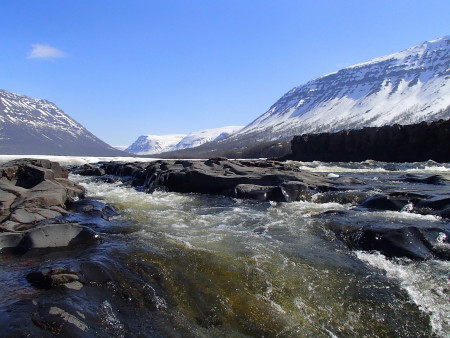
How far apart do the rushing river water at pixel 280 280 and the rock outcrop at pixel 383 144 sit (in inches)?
1765

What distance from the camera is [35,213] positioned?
884cm

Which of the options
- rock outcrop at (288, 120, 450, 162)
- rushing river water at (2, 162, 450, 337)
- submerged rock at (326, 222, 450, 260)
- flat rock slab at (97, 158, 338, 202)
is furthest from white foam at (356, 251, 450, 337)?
rock outcrop at (288, 120, 450, 162)

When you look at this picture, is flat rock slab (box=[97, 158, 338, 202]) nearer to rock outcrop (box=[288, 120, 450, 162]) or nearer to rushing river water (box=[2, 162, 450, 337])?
rushing river water (box=[2, 162, 450, 337])

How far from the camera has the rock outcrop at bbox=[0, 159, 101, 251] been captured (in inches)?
260

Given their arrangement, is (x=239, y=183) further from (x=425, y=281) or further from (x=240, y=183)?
(x=425, y=281)

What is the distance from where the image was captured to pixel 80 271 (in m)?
5.14

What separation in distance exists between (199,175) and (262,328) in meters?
13.3

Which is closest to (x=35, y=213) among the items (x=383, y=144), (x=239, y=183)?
(x=239, y=183)

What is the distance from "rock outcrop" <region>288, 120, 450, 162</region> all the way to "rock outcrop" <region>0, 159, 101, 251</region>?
50405 millimetres

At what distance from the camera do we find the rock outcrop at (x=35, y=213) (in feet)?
21.7

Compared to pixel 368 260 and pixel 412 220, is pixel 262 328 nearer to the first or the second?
pixel 368 260

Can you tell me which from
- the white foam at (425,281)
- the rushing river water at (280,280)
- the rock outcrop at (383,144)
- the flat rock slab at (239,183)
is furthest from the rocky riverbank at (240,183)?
the rock outcrop at (383,144)

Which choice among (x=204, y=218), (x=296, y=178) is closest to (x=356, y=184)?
(x=296, y=178)

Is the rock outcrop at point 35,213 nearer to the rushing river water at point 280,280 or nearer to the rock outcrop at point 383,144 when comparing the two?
the rushing river water at point 280,280
